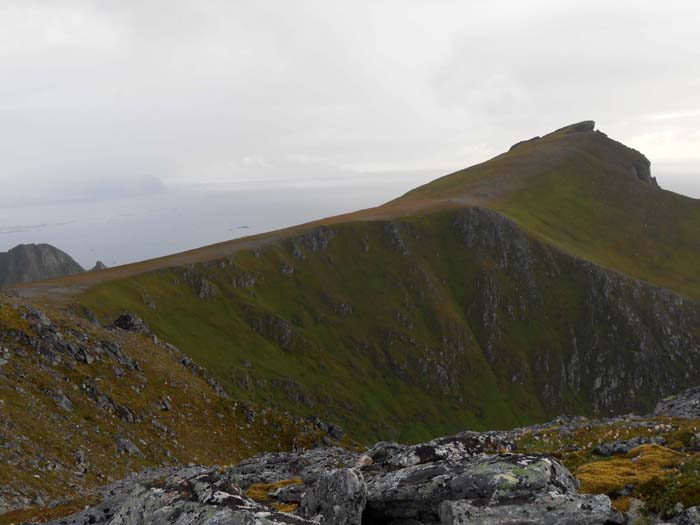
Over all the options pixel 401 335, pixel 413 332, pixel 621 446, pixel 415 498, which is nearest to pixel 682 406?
pixel 621 446

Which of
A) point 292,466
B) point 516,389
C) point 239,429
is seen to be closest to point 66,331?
point 239,429

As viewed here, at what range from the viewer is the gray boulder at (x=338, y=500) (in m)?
16.2

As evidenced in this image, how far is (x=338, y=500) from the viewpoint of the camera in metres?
16.4

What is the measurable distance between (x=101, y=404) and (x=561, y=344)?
556 ft

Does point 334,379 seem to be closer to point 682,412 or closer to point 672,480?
point 682,412

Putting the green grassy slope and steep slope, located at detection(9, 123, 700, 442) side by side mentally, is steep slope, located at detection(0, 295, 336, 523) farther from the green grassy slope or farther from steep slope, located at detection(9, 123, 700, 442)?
steep slope, located at detection(9, 123, 700, 442)

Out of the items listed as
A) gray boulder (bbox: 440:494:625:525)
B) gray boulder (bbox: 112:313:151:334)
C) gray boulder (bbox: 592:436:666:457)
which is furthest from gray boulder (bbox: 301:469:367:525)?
gray boulder (bbox: 112:313:151:334)

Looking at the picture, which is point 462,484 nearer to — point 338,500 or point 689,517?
point 338,500

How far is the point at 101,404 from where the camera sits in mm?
52062

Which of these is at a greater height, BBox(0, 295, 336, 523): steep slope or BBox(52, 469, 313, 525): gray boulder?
BBox(52, 469, 313, 525): gray boulder

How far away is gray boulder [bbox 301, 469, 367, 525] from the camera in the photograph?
639 inches

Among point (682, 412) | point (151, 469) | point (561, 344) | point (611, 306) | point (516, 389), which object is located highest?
point (151, 469)

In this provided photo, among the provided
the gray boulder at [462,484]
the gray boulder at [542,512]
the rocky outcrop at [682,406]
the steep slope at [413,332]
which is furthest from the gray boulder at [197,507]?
the steep slope at [413,332]

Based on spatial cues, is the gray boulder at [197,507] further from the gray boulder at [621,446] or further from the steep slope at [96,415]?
the gray boulder at [621,446]
